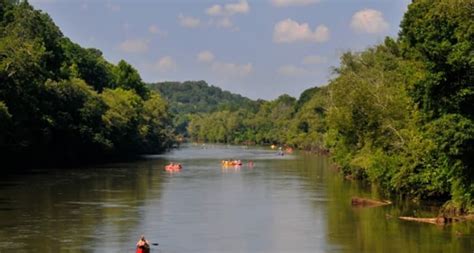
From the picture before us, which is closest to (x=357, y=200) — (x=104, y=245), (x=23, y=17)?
(x=104, y=245)

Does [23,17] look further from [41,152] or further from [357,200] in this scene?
[357,200]

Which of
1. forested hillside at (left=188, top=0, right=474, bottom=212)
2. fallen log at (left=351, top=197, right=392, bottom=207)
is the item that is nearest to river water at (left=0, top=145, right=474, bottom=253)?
fallen log at (left=351, top=197, right=392, bottom=207)

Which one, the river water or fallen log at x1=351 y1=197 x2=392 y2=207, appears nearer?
the river water

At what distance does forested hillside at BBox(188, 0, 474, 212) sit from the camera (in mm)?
38562

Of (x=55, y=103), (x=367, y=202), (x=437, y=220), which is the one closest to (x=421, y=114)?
(x=437, y=220)

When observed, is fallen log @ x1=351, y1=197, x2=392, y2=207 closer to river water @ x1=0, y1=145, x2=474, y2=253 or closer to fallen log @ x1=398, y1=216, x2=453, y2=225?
river water @ x1=0, y1=145, x2=474, y2=253

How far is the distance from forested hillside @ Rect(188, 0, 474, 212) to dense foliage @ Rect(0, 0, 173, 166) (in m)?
32.8

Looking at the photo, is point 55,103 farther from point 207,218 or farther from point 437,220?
point 437,220

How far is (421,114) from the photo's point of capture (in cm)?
4544

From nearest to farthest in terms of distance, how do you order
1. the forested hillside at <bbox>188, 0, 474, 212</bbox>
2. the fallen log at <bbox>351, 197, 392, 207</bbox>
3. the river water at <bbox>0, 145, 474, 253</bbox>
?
the river water at <bbox>0, 145, 474, 253</bbox> → the forested hillside at <bbox>188, 0, 474, 212</bbox> → the fallen log at <bbox>351, 197, 392, 207</bbox>

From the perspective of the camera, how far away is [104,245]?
123 feet

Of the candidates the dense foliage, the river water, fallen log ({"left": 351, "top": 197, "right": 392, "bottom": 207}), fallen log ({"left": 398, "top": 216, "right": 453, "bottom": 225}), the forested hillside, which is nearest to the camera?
the river water

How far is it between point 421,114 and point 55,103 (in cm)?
6264

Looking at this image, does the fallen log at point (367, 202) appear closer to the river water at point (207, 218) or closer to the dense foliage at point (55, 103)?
the river water at point (207, 218)
